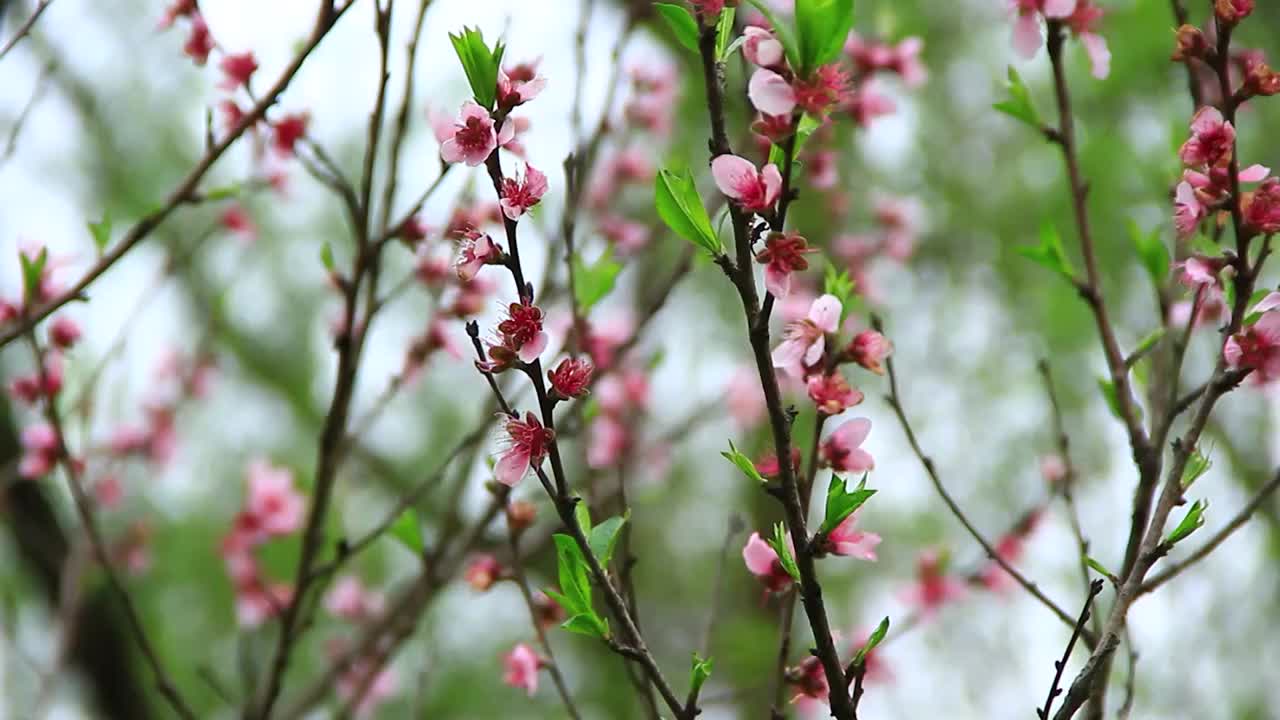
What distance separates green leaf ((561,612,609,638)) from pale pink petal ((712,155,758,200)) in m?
0.40

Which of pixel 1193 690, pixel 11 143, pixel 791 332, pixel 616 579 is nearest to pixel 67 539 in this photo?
pixel 11 143

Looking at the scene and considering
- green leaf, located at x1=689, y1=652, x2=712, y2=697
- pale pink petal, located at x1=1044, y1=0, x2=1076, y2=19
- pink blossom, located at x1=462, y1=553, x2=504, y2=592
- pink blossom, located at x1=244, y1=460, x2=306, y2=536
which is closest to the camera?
green leaf, located at x1=689, y1=652, x2=712, y2=697

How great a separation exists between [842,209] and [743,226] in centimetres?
218

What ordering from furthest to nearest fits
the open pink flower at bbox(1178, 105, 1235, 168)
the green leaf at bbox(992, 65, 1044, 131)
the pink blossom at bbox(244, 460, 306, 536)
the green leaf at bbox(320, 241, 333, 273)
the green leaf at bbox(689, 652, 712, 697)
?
the pink blossom at bbox(244, 460, 306, 536), the green leaf at bbox(320, 241, 333, 273), the green leaf at bbox(992, 65, 1044, 131), the open pink flower at bbox(1178, 105, 1235, 168), the green leaf at bbox(689, 652, 712, 697)

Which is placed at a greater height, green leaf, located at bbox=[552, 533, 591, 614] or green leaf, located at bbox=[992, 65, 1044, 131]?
green leaf, located at bbox=[992, 65, 1044, 131]

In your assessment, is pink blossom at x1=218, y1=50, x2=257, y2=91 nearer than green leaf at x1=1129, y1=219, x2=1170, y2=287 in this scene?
No

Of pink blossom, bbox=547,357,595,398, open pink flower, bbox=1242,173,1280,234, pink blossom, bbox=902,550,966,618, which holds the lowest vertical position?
pink blossom, bbox=547,357,595,398

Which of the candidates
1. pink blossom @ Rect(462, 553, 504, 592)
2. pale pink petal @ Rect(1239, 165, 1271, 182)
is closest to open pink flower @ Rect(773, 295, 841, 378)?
pale pink petal @ Rect(1239, 165, 1271, 182)

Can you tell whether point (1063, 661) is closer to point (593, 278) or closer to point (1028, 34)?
point (1028, 34)

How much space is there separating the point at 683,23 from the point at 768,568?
0.56 m

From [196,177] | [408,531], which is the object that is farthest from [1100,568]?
[196,177]

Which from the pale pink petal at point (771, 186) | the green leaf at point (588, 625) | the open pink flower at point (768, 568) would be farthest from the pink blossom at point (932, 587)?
the pale pink petal at point (771, 186)

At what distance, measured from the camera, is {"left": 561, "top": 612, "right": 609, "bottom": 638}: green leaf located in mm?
990

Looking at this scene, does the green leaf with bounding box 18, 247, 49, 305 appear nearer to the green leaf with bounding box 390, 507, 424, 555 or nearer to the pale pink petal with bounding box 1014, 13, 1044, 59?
the green leaf with bounding box 390, 507, 424, 555
